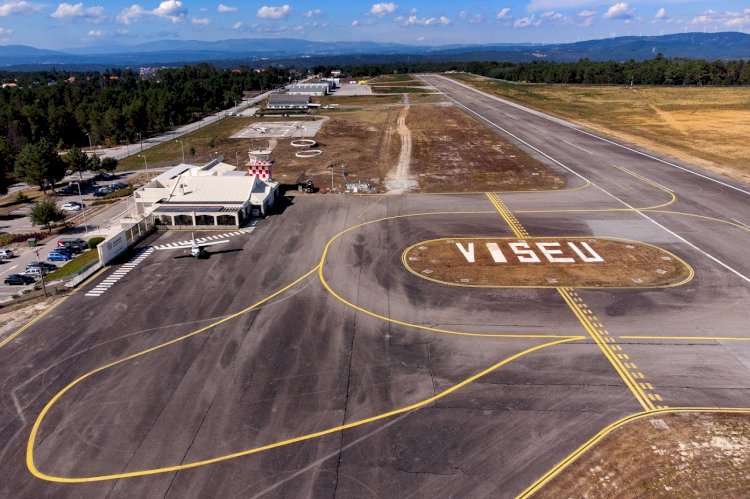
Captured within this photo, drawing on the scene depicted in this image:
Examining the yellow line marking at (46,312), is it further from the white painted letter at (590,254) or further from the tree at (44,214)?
the white painted letter at (590,254)

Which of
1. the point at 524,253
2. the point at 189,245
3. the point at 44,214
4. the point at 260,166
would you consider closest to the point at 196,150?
the point at 260,166

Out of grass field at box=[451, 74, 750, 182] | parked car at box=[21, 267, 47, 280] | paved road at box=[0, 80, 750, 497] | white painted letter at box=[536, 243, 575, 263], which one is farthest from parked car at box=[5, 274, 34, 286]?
grass field at box=[451, 74, 750, 182]

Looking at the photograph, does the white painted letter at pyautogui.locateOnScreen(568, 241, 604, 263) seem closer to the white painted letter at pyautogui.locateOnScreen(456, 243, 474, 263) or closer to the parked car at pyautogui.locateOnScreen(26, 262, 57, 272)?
the white painted letter at pyautogui.locateOnScreen(456, 243, 474, 263)

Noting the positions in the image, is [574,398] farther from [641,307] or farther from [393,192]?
[393,192]

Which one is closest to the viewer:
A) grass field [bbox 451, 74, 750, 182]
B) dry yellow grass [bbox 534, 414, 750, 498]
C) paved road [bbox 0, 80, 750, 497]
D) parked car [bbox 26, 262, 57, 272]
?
dry yellow grass [bbox 534, 414, 750, 498]

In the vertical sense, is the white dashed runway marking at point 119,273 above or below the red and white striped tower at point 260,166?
below

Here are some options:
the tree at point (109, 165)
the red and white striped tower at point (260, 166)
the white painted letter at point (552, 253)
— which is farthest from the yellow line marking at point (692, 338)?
the tree at point (109, 165)

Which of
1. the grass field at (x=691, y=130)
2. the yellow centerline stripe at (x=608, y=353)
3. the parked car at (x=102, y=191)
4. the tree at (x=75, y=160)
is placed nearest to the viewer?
the yellow centerline stripe at (x=608, y=353)
